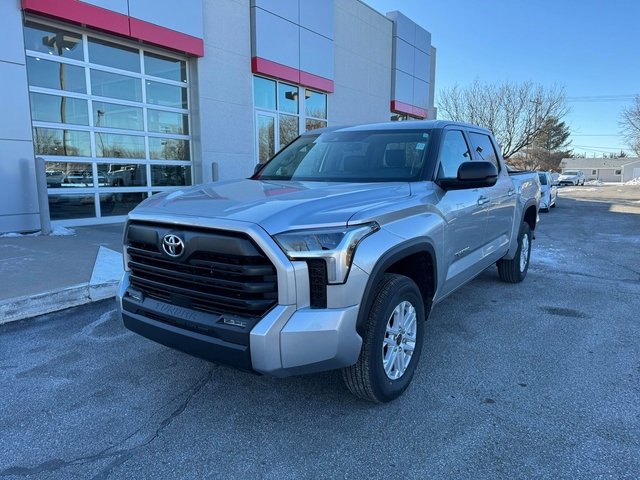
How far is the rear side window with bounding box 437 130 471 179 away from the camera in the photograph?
3.84 m

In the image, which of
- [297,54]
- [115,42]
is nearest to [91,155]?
[115,42]

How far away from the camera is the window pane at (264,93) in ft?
42.3

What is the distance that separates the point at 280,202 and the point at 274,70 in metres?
11.3

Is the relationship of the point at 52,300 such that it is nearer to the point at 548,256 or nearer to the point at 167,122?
the point at 167,122

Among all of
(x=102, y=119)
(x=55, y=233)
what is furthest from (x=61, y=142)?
(x=55, y=233)

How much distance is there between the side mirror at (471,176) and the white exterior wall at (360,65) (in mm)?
13065

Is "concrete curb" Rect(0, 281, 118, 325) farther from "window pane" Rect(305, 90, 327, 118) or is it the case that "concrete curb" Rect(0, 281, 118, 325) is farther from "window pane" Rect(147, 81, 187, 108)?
"window pane" Rect(305, 90, 327, 118)

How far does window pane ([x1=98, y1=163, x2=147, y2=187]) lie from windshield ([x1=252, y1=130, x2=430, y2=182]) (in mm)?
6791

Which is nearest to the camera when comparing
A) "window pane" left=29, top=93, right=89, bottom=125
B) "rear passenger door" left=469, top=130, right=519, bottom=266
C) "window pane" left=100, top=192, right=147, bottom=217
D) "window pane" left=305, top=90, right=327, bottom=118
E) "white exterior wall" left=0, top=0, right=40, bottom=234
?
"rear passenger door" left=469, top=130, right=519, bottom=266

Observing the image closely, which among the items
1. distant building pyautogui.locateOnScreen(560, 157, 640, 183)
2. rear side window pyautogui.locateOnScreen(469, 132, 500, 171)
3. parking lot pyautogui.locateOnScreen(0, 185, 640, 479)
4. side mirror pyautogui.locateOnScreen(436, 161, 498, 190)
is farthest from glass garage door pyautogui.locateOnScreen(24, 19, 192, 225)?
distant building pyautogui.locateOnScreen(560, 157, 640, 183)

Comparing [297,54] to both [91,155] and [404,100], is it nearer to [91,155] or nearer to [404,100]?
[91,155]

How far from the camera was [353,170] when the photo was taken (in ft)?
12.8

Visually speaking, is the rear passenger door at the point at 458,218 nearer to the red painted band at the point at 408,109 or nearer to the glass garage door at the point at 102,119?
the glass garage door at the point at 102,119

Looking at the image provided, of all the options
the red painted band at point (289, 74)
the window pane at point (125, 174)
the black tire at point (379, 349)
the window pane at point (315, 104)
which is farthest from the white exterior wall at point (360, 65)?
the black tire at point (379, 349)
